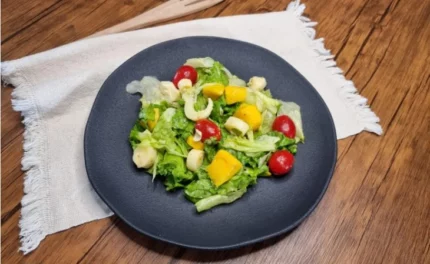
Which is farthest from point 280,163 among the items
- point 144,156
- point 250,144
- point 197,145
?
point 144,156

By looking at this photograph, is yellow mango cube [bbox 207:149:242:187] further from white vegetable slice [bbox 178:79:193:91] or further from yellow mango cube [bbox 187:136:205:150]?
white vegetable slice [bbox 178:79:193:91]

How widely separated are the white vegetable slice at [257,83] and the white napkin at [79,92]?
214mm

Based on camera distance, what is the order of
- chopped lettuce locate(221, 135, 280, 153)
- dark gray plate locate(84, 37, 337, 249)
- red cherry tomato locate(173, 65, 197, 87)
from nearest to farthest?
dark gray plate locate(84, 37, 337, 249), chopped lettuce locate(221, 135, 280, 153), red cherry tomato locate(173, 65, 197, 87)

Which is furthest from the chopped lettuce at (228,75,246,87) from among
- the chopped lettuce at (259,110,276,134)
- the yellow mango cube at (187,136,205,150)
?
the yellow mango cube at (187,136,205,150)

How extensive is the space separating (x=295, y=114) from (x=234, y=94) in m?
0.16

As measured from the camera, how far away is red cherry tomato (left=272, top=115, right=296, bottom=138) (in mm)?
1051

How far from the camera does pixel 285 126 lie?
1051 mm

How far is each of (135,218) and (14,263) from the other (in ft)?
0.84

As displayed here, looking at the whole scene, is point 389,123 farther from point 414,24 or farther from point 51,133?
point 51,133

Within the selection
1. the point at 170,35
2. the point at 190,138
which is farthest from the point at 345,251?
the point at 170,35

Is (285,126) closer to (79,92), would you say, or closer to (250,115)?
(250,115)

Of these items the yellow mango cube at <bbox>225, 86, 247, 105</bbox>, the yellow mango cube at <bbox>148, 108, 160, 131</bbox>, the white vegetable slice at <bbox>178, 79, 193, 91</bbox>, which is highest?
the white vegetable slice at <bbox>178, 79, 193, 91</bbox>

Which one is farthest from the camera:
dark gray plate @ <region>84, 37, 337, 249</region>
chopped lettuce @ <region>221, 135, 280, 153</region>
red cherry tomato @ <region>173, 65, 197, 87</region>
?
red cherry tomato @ <region>173, 65, 197, 87</region>

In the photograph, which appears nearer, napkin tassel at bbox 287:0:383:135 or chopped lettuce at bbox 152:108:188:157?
chopped lettuce at bbox 152:108:188:157
